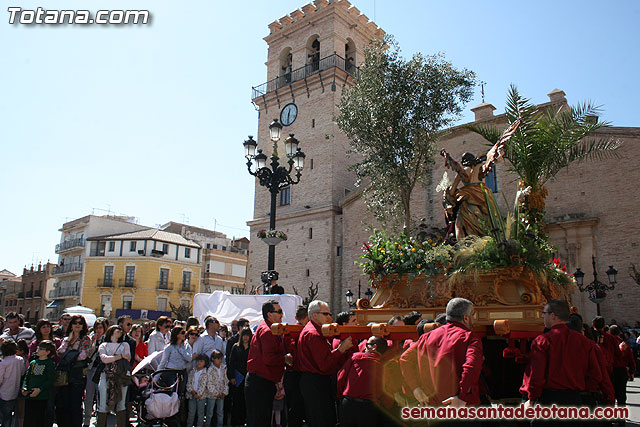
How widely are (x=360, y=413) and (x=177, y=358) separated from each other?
3.81m

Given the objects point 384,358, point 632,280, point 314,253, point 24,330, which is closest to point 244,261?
point 314,253

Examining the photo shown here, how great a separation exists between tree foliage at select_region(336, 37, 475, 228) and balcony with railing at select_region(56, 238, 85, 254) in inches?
1446

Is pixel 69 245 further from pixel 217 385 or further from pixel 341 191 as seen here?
pixel 217 385

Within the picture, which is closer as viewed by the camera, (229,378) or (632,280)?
(229,378)

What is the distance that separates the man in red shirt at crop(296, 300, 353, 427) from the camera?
4953 mm

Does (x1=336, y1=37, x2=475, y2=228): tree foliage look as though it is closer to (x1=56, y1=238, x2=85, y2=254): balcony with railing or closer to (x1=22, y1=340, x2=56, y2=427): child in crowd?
(x1=22, y1=340, x2=56, y2=427): child in crowd

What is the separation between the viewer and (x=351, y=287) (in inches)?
1057

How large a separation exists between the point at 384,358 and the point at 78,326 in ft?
15.8

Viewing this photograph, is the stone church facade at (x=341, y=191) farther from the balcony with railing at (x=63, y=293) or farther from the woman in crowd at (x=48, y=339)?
the balcony with railing at (x=63, y=293)

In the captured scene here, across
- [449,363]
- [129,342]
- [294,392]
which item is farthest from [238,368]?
[449,363]

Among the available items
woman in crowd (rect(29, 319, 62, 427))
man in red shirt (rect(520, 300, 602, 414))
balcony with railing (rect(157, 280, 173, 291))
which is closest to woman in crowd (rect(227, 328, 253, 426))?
woman in crowd (rect(29, 319, 62, 427))

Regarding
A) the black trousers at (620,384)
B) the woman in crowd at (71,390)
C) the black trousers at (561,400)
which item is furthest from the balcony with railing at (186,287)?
the black trousers at (561,400)

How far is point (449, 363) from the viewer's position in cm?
364

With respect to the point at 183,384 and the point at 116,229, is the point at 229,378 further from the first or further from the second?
the point at 116,229
